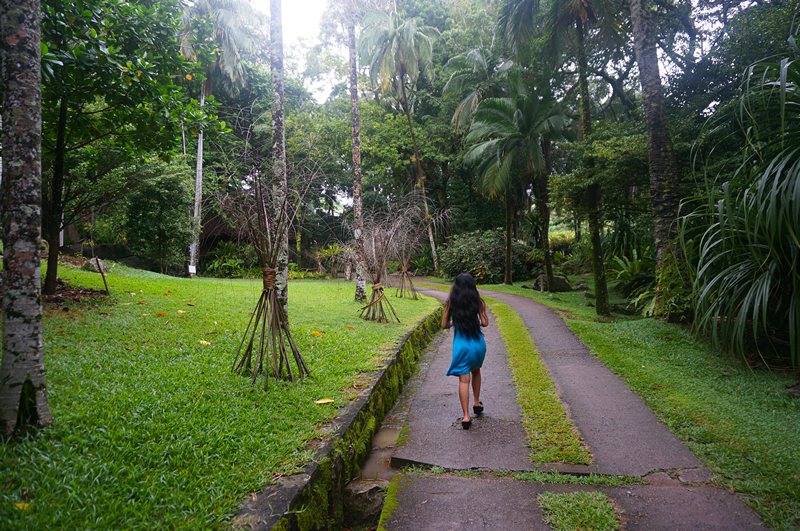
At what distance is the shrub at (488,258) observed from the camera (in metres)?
20.4

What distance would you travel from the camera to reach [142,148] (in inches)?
243

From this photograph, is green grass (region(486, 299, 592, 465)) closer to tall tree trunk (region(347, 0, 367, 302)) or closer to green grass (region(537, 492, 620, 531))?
green grass (region(537, 492, 620, 531))

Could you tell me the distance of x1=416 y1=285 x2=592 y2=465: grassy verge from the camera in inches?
125

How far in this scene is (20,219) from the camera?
2.35 m

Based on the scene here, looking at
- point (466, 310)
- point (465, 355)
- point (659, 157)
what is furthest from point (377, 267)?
point (659, 157)

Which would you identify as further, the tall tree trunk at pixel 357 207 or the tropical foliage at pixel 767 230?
the tall tree trunk at pixel 357 207

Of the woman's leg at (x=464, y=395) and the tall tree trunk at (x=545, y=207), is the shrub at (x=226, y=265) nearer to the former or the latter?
the tall tree trunk at (x=545, y=207)

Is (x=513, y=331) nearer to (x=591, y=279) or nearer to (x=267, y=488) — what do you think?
(x=267, y=488)

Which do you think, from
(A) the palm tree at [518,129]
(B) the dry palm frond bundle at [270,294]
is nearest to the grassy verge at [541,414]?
(B) the dry palm frond bundle at [270,294]

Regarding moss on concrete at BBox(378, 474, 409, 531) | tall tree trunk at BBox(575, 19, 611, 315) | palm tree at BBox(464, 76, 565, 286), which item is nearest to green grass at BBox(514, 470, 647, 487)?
moss on concrete at BBox(378, 474, 409, 531)

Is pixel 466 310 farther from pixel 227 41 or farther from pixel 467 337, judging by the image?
pixel 227 41

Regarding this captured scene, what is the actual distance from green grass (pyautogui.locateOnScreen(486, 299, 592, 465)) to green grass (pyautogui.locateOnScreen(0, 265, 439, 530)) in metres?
1.69

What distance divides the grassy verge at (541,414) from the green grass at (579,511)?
523mm

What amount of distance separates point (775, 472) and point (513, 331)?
18.4 ft
